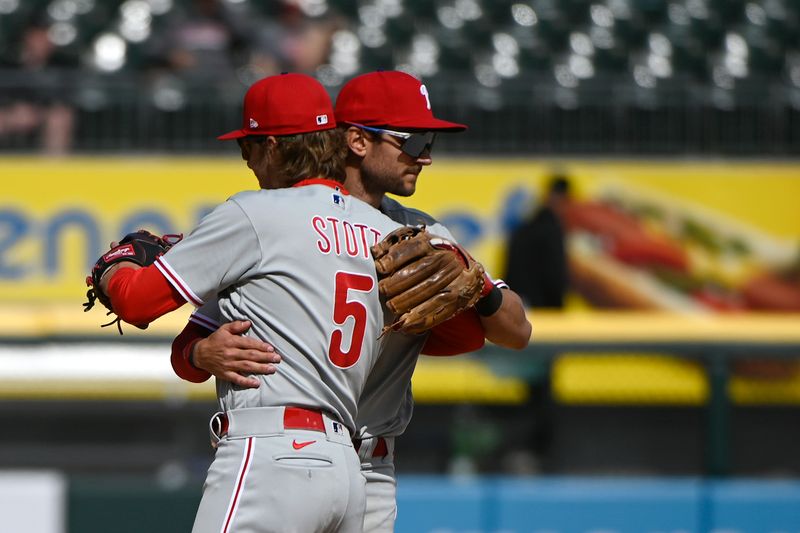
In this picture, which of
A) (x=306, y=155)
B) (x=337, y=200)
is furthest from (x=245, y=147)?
(x=337, y=200)

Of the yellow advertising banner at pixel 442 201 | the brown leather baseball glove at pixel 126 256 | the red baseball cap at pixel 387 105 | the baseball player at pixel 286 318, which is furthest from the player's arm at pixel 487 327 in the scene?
the yellow advertising banner at pixel 442 201

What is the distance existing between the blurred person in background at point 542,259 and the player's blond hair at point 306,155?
475 cm

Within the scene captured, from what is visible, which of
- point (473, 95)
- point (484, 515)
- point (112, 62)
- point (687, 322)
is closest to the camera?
point (484, 515)

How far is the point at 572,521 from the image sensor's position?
458 centimetres

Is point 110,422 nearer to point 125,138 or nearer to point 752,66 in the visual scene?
point 125,138

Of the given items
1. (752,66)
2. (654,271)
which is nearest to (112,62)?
(654,271)

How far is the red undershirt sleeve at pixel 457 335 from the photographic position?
9.89ft

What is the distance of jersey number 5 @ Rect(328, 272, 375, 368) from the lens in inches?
104

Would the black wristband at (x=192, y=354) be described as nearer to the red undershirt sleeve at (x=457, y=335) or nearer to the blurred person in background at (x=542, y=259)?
the red undershirt sleeve at (x=457, y=335)

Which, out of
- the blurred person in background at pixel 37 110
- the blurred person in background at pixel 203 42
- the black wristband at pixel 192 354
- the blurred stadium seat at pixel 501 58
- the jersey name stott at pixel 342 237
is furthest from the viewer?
the blurred person in background at pixel 203 42

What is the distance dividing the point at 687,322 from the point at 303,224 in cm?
286

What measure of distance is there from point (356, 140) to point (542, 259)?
474cm

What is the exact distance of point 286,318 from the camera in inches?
103

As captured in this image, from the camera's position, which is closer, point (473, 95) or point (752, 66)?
point (473, 95)
